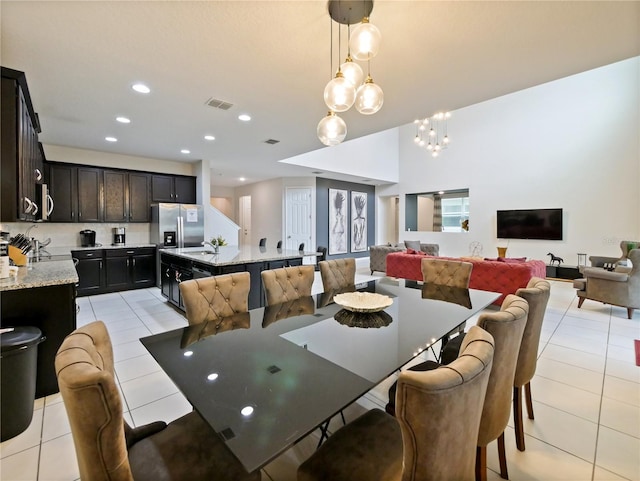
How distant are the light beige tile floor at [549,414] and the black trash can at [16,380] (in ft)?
0.32

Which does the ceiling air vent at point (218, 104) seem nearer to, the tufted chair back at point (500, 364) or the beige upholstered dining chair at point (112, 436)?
the beige upholstered dining chair at point (112, 436)

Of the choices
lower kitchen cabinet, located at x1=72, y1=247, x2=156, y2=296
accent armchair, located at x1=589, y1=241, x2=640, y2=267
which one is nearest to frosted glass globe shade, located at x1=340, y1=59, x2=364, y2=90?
lower kitchen cabinet, located at x1=72, y1=247, x2=156, y2=296

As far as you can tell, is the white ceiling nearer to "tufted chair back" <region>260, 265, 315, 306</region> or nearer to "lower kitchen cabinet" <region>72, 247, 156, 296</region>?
"tufted chair back" <region>260, 265, 315, 306</region>

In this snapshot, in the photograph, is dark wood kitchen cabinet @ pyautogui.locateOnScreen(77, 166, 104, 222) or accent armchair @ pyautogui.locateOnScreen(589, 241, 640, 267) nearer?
accent armchair @ pyautogui.locateOnScreen(589, 241, 640, 267)

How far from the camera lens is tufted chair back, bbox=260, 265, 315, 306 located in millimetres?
2396

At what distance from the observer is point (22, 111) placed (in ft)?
8.58

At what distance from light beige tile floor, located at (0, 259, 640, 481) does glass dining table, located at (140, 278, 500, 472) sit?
0.75m

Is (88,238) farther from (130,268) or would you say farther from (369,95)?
(369,95)

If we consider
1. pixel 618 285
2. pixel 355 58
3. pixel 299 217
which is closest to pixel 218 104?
pixel 355 58

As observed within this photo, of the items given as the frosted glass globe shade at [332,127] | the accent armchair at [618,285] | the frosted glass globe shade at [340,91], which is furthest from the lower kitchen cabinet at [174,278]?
the accent armchair at [618,285]

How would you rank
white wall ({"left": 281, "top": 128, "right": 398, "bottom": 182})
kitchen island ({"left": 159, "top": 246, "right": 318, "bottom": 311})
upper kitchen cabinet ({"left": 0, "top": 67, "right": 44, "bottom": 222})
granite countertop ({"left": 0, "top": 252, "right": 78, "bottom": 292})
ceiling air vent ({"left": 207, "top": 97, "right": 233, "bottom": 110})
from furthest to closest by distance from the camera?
white wall ({"left": 281, "top": 128, "right": 398, "bottom": 182}) < kitchen island ({"left": 159, "top": 246, "right": 318, "bottom": 311}) < ceiling air vent ({"left": 207, "top": 97, "right": 233, "bottom": 110}) < upper kitchen cabinet ({"left": 0, "top": 67, "right": 44, "bottom": 222}) < granite countertop ({"left": 0, "top": 252, "right": 78, "bottom": 292})

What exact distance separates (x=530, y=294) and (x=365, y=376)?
117 centimetres

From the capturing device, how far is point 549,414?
2.05m

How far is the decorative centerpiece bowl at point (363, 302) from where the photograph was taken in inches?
76.6
